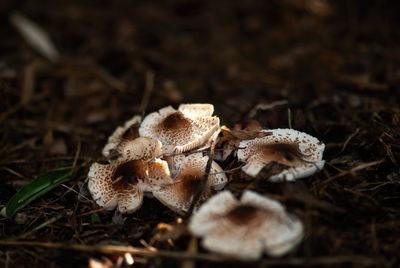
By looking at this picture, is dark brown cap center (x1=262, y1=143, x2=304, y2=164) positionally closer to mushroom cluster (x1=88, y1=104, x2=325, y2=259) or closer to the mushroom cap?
mushroom cluster (x1=88, y1=104, x2=325, y2=259)

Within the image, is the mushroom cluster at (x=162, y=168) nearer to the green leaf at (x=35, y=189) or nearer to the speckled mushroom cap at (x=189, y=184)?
the speckled mushroom cap at (x=189, y=184)

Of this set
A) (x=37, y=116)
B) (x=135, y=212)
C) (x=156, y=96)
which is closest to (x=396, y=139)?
(x=135, y=212)

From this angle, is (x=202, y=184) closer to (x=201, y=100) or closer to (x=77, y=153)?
(x=77, y=153)

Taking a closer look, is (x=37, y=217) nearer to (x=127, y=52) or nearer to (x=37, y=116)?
(x=37, y=116)

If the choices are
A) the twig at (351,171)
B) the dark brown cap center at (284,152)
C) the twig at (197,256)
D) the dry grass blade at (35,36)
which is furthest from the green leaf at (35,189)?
the dry grass blade at (35,36)

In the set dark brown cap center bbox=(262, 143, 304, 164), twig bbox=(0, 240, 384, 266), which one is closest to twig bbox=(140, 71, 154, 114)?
dark brown cap center bbox=(262, 143, 304, 164)

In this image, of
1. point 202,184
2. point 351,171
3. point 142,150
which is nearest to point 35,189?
point 142,150

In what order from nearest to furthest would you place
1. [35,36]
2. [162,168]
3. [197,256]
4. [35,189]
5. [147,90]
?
1. [197,256]
2. [162,168]
3. [35,189]
4. [147,90]
5. [35,36]
